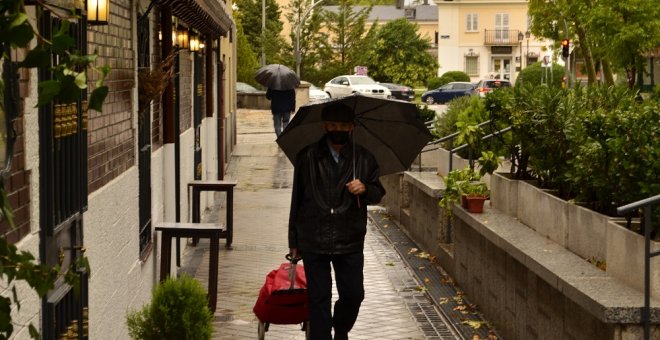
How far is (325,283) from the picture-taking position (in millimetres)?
8398

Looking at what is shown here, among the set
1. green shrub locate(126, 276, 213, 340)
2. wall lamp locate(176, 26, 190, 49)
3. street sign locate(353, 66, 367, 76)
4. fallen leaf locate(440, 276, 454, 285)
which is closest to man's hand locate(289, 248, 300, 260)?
green shrub locate(126, 276, 213, 340)

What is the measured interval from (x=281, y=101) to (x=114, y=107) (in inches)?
795

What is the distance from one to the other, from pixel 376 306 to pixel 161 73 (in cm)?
302

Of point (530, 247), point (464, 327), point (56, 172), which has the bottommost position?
point (464, 327)

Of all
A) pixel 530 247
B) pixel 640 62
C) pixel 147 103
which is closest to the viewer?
pixel 530 247

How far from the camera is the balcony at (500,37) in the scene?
96375 millimetres

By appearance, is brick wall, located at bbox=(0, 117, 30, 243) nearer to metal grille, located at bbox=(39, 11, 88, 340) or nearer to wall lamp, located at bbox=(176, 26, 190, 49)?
metal grille, located at bbox=(39, 11, 88, 340)

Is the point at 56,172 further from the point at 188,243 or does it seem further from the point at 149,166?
the point at 188,243

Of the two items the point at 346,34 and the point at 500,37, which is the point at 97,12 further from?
the point at 500,37

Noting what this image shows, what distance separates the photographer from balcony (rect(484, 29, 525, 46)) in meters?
96.4

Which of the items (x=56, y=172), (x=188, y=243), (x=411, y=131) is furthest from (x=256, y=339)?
(x=188, y=243)

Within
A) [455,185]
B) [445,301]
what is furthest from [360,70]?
[445,301]

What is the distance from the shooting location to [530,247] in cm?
941

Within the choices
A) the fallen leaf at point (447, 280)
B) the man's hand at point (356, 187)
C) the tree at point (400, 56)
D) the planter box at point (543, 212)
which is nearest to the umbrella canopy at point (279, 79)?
the fallen leaf at point (447, 280)
